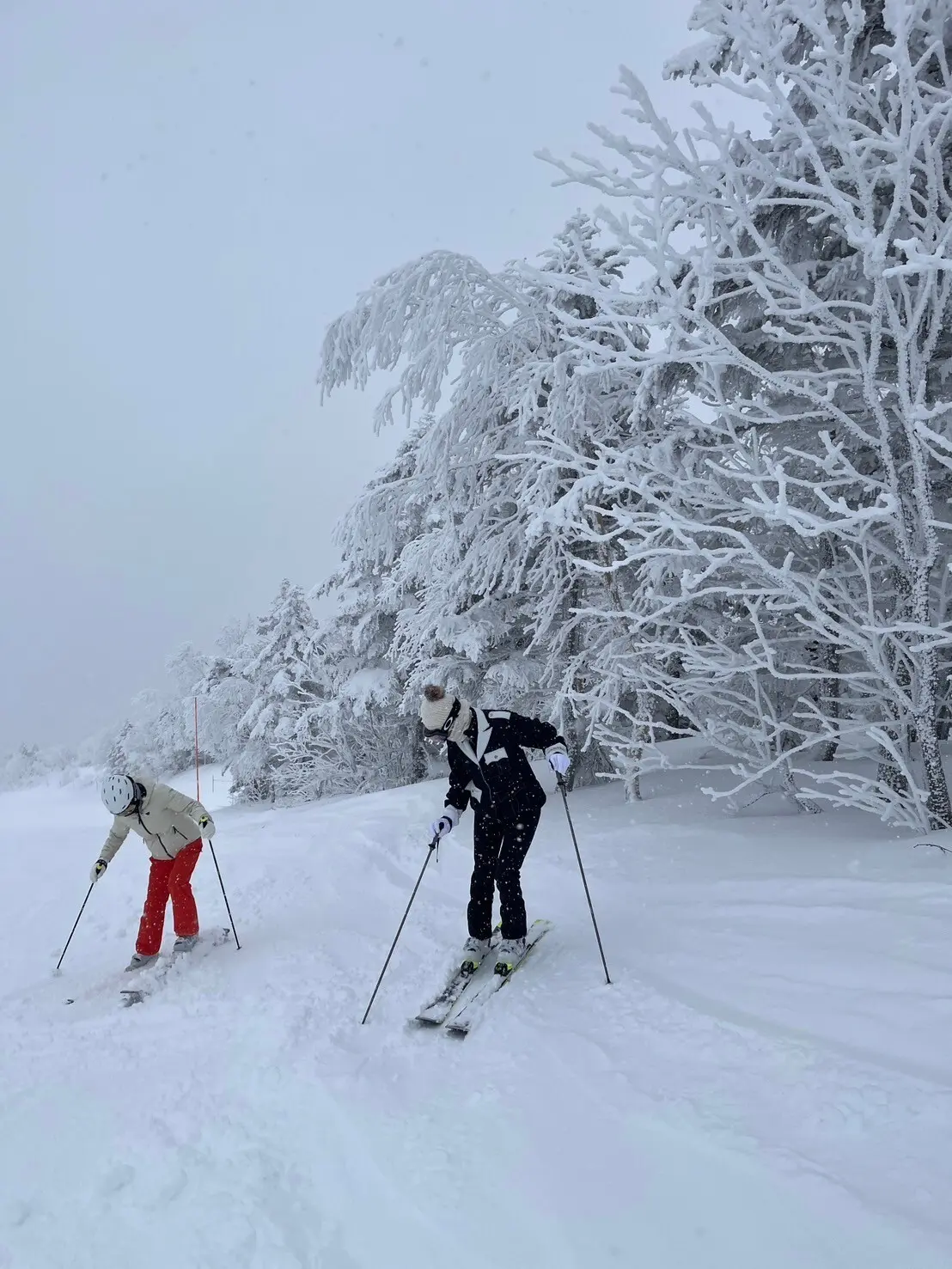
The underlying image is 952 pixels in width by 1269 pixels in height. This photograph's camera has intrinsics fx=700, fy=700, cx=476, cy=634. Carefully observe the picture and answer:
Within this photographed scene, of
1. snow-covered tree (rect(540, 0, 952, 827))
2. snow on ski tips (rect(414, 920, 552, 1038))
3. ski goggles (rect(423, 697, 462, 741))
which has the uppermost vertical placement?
snow-covered tree (rect(540, 0, 952, 827))

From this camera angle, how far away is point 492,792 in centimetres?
503

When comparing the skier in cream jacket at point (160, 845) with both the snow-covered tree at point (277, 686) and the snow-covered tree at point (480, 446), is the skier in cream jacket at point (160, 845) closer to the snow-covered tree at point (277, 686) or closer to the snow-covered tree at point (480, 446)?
the snow-covered tree at point (480, 446)

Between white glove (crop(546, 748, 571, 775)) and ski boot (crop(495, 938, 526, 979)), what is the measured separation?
119 cm

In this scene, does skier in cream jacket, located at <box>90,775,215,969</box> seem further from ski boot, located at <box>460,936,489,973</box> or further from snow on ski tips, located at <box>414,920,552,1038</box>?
snow on ski tips, located at <box>414,920,552,1038</box>

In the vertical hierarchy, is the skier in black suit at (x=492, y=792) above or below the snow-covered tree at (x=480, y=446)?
below

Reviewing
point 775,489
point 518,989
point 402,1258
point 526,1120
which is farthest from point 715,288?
point 402,1258

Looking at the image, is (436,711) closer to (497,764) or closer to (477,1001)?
(497,764)

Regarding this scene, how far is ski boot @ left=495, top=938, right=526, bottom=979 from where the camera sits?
4609mm

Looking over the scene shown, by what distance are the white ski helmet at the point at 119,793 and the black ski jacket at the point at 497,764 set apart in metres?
2.83

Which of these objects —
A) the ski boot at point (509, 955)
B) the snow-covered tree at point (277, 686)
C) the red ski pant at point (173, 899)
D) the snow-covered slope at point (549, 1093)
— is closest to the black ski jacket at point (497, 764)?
the ski boot at point (509, 955)

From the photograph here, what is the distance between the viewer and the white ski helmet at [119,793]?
19.4 feet

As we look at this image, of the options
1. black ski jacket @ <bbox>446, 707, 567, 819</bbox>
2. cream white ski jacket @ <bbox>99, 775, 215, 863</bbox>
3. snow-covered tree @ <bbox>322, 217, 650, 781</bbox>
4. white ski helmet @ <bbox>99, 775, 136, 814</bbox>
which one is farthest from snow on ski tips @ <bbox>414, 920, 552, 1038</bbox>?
snow-covered tree @ <bbox>322, 217, 650, 781</bbox>

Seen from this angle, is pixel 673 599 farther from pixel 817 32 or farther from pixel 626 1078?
pixel 817 32

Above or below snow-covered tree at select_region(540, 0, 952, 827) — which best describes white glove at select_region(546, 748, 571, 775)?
below
